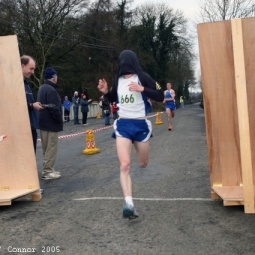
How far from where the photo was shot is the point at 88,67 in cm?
4659

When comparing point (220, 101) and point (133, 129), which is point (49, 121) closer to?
point (133, 129)

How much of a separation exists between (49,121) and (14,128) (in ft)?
4.46

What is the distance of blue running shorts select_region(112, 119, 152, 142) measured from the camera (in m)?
4.77

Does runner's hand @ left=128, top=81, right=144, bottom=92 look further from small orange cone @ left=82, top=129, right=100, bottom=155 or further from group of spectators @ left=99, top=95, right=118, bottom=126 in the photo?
small orange cone @ left=82, top=129, right=100, bottom=155

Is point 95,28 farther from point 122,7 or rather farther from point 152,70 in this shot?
point 152,70

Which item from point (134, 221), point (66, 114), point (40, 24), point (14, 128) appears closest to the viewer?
point (134, 221)

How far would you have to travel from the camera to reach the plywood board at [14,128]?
18.6 ft

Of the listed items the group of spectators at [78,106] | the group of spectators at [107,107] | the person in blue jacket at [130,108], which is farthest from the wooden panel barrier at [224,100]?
the group of spectators at [78,106]

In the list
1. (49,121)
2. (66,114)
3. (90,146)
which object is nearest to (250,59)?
(49,121)

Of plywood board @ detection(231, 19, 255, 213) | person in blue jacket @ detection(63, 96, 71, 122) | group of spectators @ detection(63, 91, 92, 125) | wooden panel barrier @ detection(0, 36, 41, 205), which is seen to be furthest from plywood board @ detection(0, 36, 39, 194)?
person in blue jacket @ detection(63, 96, 71, 122)

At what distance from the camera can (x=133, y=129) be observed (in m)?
4.78

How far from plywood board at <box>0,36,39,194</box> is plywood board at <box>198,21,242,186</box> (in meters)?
2.49

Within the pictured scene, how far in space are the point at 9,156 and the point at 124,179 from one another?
2095 mm

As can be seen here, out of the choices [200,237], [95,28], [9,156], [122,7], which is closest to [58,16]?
[95,28]
